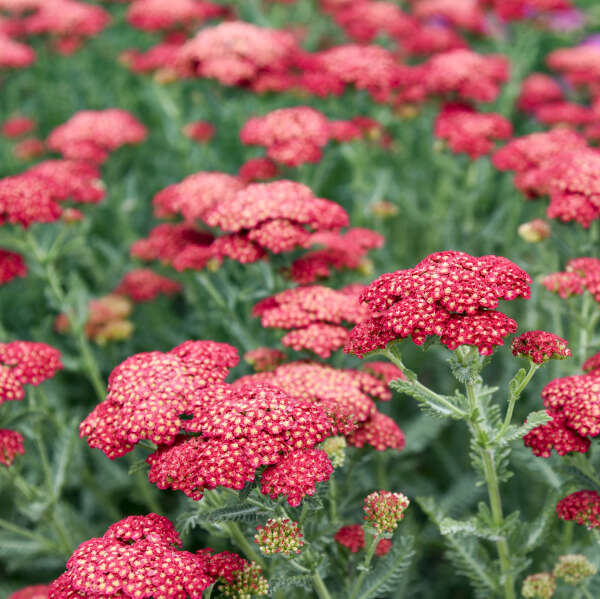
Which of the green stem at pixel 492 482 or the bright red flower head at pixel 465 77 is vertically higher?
the bright red flower head at pixel 465 77

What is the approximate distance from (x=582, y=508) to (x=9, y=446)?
1.93m

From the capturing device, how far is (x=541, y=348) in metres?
2.15

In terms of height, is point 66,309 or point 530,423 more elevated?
point 530,423

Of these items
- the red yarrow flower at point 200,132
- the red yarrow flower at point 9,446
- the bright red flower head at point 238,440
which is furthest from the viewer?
the red yarrow flower at point 200,132

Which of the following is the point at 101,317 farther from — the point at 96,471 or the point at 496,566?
the point at 496,566

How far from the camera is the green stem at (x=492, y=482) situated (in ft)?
7.28

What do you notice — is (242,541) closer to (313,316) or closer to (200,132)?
(313,316)

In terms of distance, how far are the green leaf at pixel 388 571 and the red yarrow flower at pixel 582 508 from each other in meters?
0.50

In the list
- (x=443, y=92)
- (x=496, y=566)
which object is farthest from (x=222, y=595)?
(x=443, y=92)

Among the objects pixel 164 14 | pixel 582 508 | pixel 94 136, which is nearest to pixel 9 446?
pixel 582 508

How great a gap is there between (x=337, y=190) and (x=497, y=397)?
6.67 ft

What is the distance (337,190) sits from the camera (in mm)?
5293

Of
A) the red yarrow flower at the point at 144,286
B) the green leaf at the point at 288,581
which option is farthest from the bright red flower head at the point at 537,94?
the green leaf at the point at 288,581

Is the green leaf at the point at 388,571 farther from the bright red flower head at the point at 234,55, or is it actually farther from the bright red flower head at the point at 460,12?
the bright red flower head at the point at 460,12
